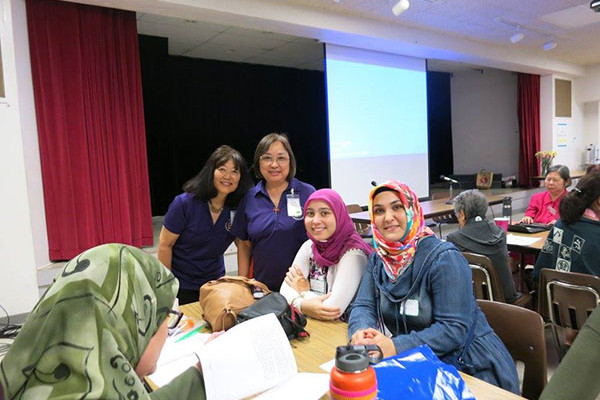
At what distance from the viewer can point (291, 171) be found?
7.50 feet

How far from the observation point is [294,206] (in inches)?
85.9

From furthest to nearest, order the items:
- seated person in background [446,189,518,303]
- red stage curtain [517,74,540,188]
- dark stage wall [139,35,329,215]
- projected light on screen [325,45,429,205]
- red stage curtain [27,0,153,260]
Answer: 1. red stage curtain [517,74,540,188]
2. dark stage wall [139,35,329,215]
3. projected light on screen [325,45,429,205]
4. red stage curtain [27,0,153,260]
5. seated person in background [446,189,518,303]

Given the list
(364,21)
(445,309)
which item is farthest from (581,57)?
(445,309)

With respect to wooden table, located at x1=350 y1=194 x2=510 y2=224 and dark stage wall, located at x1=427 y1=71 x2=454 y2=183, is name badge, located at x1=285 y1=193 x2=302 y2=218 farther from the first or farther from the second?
dark stage wall, located at x1=427 y1=71 x2=454 y2=183

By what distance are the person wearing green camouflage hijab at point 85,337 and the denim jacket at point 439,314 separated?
3.01 ft

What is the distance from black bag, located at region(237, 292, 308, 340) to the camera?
1.46 m

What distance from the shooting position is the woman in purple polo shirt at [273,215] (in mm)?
2146

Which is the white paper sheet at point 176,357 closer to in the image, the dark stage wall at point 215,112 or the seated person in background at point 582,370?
the seated person in background at point 582,370

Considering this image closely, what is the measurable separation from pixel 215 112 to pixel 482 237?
627 cm

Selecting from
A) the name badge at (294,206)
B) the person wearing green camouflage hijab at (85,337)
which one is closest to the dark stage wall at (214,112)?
the name badge at (294,206)

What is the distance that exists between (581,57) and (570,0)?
4045 millimetres

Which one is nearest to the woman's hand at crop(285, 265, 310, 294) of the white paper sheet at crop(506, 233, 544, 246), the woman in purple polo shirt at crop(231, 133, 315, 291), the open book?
the woman in purple polo shirt at crop(231, 133, 315, 291)

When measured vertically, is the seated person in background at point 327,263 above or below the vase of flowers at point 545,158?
below

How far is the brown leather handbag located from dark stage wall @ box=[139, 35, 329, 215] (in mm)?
5118
